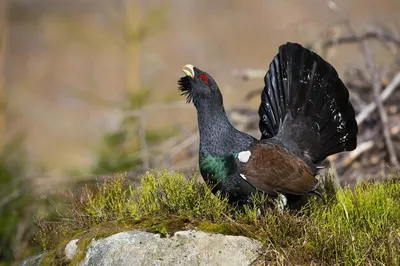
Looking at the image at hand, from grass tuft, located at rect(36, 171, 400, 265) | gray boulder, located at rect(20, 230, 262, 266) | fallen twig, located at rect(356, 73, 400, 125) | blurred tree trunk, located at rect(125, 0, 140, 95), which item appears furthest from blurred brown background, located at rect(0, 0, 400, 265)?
gray boulder, located at rect(20, 230, 262, 266)

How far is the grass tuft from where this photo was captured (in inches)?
150

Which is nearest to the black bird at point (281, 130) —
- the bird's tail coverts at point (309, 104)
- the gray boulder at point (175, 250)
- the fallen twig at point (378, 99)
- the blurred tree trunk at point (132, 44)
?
the bird's tail coverts at point (309, 104)

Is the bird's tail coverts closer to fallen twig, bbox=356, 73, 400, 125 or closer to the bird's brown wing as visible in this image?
the bird's brown wing

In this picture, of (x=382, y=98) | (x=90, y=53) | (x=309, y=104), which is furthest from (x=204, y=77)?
(x=90, y=53)

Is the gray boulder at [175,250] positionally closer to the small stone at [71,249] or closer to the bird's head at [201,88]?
the small stone at [71,249]

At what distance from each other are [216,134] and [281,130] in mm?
947

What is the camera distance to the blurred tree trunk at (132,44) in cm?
1235

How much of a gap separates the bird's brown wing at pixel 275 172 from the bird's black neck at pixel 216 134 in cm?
12

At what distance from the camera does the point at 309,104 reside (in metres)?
5.52

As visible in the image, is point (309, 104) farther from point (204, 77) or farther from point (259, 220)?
point (259, 220)

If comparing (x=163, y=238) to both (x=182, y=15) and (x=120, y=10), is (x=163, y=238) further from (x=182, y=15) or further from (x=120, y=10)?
(x=182, y=15)

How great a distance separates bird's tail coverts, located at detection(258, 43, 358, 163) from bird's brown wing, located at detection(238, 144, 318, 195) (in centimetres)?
56

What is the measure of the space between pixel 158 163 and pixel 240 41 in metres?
12.6

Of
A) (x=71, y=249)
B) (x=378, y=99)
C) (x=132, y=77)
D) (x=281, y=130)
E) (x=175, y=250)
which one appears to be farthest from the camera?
(x=132, y=77)
